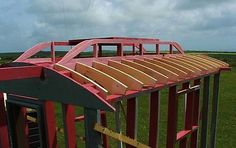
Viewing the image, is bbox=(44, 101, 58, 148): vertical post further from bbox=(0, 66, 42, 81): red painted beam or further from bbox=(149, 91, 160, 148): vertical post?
bbox=(149, 91, 160, 148): vertical post

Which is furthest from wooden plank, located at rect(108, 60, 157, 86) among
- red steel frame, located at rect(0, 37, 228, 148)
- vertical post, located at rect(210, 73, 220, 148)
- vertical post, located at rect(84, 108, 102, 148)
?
vertical post, located at rect(210, 73, 220, 148)

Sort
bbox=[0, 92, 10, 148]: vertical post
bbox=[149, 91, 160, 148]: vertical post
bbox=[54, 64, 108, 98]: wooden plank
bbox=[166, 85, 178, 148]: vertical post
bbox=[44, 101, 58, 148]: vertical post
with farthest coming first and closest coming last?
bbox=[166, 85, 178, 148]: vertical post → bbox=[149, 91, 160, 148]: vertical post → bbox=[0, 92, 10, 148]: vertical post → bbox=[44, 101, 58, 148]: vertical post → bbox=[54, 64, 108, 98]: wooden plank

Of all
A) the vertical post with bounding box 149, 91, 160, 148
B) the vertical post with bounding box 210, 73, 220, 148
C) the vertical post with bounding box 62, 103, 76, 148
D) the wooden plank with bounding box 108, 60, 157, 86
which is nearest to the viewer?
the vertical post with bounding box 62, 103, 76, 148

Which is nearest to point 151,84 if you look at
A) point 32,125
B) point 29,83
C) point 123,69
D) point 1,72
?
point 123,69

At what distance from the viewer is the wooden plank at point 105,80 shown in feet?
14.0

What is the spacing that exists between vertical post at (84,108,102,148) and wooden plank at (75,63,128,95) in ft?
1.78

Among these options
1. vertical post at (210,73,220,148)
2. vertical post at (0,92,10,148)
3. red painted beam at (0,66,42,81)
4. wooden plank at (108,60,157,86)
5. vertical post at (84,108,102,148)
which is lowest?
vertical post at (210,73,220,148)

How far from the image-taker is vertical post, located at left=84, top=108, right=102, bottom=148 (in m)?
3.85

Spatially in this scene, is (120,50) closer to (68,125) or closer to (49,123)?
(49,123)

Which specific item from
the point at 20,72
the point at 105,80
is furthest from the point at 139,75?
the point at 20,72

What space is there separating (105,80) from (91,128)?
733mm

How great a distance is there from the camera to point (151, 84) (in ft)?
16.7

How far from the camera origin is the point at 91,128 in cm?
389

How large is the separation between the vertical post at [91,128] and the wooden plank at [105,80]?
54 centimetres
